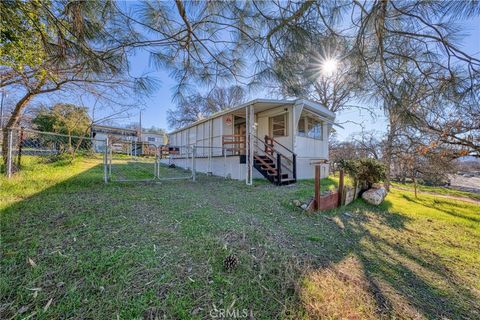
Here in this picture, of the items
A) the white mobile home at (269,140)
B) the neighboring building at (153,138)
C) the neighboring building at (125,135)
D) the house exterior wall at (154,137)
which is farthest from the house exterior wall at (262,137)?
the house exterior wall at (154,137)

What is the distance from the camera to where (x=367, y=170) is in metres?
6.91

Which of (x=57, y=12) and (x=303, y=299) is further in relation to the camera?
(x=57, y=12)

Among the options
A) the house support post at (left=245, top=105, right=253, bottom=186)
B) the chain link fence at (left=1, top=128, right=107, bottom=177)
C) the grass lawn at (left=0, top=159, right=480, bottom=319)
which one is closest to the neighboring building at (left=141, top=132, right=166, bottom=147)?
the chain link fence at (left=1, top=128, right=107, bottom=177)

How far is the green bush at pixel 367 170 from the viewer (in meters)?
6.66

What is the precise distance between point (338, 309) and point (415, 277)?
1.61m

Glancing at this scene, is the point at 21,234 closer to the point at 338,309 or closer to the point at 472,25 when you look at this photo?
the point at 338,309

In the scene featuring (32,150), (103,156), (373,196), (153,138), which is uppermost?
(153,138)

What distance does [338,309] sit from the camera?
171 centimetres

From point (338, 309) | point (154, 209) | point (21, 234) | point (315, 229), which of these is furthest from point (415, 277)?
point (21, 234)

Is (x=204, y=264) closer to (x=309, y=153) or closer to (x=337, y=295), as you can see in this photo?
(x=337, y=295)

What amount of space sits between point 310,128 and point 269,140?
2.21 meters

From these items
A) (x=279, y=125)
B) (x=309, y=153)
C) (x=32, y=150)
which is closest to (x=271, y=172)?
(x=279, y=125)

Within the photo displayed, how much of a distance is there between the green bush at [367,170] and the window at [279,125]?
9.53ft

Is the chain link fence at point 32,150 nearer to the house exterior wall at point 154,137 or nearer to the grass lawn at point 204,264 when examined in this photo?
the grass lawn at point 204,264
